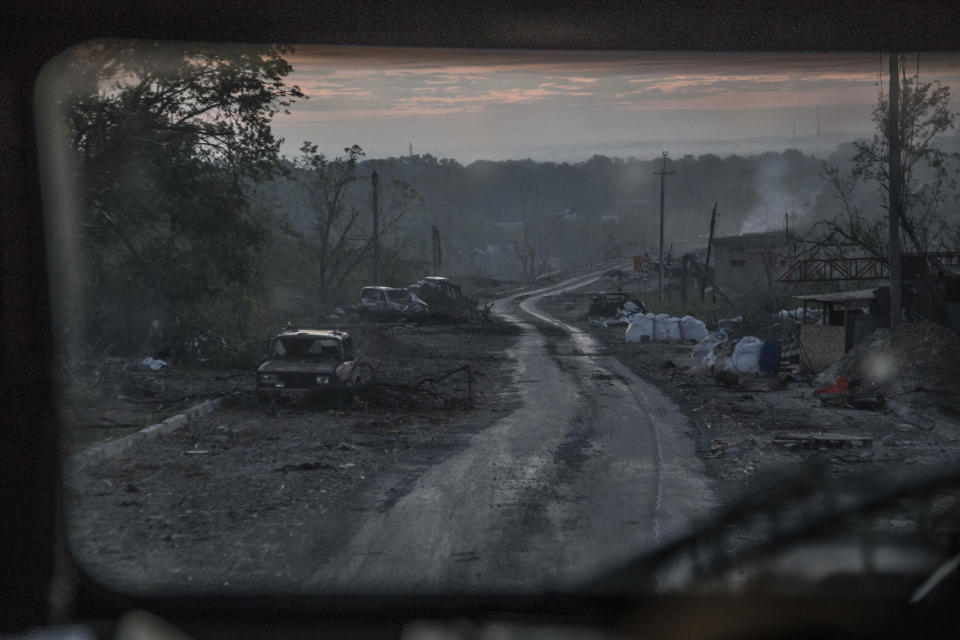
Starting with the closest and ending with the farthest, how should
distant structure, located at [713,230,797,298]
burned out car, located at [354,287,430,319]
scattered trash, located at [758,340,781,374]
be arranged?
1. scattered trash, located at [758,340,781,374]
2. burned out car, located at [354,287,430,319]
3. distant structure, located at [713,230,797,298]

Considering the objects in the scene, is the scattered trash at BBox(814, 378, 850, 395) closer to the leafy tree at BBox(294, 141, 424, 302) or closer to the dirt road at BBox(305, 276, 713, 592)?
Answer: the dirt road at BBox(305, 276, 713, 592)

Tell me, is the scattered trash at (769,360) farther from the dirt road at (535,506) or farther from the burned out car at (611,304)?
the burned out car at (611,304)

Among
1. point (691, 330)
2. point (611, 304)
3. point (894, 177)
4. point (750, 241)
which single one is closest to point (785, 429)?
point (894, 177)

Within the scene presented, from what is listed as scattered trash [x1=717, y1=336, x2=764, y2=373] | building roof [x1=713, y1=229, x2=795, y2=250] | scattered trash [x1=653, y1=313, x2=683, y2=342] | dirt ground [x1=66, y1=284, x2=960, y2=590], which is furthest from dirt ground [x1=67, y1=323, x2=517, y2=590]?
building roof [x1=713, y1=229, x2=795, y2=250]

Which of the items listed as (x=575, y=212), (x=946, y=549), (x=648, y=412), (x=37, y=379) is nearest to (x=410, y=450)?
(x=648, y=412)

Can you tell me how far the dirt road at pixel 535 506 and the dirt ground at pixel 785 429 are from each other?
18.9 inches

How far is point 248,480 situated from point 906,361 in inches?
606

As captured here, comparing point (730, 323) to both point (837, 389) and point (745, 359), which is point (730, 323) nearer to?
point (745, 359)

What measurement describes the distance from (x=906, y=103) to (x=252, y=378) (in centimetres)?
1683

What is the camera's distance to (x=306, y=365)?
17516 millimetres

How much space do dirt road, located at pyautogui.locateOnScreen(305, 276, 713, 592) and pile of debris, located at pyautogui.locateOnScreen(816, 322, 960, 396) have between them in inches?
216

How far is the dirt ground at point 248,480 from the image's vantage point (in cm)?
692

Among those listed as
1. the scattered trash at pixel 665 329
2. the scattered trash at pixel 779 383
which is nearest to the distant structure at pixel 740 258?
the scattered trash at pixel 665 329

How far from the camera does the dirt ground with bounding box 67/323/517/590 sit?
22.7ft
